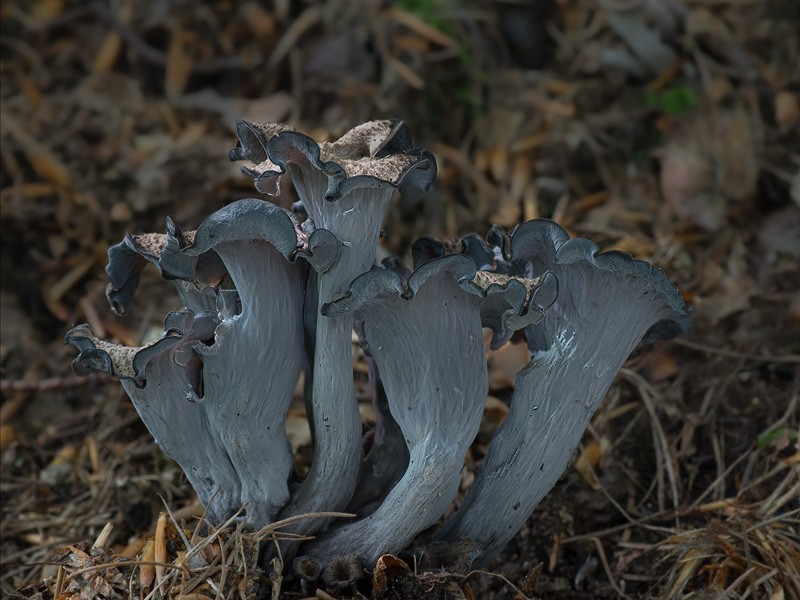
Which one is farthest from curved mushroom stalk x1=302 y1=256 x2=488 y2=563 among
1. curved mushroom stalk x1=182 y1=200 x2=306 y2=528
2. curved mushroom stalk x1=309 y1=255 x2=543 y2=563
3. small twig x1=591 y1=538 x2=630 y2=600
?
small twig x1=591 y1=538 x2=630 y2=600

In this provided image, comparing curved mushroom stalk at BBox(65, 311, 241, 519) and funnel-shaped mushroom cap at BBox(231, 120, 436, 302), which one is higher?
funnel-shaped mushroom cap at BBox(231, 120, 436, 302)

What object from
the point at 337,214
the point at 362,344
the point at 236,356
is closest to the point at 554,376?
the point at 362,344

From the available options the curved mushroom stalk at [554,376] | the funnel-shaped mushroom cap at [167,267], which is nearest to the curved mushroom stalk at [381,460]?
the curved mushroom stalk at [554,376]

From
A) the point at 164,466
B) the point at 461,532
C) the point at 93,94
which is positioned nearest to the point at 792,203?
the point at 461,532

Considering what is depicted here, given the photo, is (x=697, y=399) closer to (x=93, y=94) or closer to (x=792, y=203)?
(x=792, y=203)

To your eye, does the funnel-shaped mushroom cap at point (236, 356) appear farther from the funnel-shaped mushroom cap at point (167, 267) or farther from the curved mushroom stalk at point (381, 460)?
the curved mushroom stalk at point (381, 460)

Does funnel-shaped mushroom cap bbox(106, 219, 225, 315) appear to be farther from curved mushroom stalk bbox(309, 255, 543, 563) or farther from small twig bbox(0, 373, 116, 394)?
small twig bbox(0, 373, 116, 394)

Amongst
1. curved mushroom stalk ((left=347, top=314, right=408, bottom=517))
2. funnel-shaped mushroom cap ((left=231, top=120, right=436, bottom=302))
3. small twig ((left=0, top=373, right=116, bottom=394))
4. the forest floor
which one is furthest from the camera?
small twig ((left=0, top=373, right=116, bottom=394))
